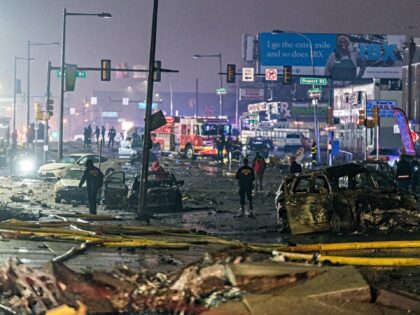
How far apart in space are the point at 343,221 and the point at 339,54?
262 ft

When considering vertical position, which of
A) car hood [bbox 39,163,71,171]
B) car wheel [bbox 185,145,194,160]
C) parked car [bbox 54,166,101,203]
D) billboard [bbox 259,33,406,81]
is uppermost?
billboard [bbox 259,33,406,81]

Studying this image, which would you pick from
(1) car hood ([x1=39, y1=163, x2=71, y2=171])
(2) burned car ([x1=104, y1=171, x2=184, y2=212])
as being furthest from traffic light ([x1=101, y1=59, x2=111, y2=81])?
(2) burned car ([x1=104, y1=171, x2=184, y2=212])

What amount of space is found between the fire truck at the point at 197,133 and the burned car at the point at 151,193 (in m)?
30.1

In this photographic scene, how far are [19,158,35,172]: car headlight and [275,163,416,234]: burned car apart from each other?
99.5ft

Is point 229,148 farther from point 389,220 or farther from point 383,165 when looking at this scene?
point 389,220

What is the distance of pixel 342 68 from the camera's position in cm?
9556

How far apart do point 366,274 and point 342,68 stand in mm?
86220

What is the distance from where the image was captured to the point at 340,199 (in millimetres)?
16891

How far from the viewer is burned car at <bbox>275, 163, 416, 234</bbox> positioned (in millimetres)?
16844

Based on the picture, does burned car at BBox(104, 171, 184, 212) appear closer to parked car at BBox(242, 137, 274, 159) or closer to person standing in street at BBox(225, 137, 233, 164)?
person standing in street at BBox(225, 137, 233, 164)

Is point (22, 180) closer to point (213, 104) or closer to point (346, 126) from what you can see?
point (346, 126)

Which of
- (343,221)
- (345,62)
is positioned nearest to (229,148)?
(343,221)

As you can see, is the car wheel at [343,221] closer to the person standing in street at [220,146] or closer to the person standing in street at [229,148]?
the person standing in street at [229,148]

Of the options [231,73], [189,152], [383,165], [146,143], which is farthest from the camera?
[189,152]
